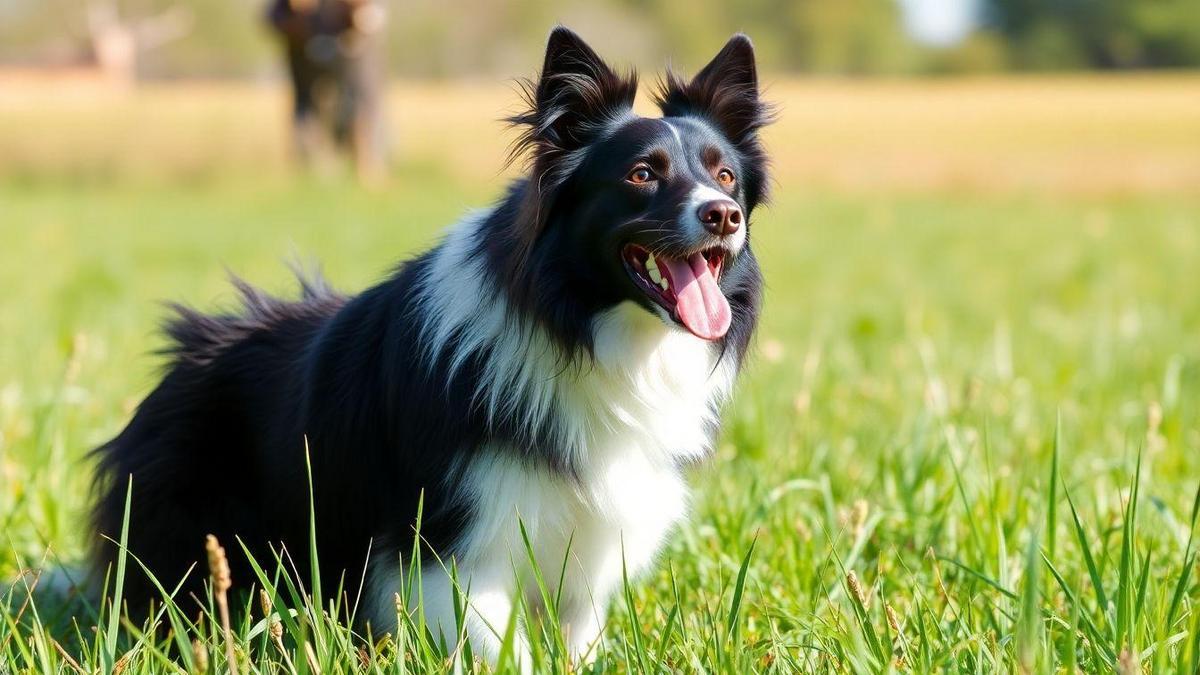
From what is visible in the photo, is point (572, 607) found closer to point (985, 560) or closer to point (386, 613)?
point (386, 613)

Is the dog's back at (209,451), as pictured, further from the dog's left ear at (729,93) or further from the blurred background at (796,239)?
the dog's left ear at (729,93)

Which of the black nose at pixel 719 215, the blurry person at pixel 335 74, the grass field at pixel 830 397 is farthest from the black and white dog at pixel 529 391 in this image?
the blurry person at pixel 335 74

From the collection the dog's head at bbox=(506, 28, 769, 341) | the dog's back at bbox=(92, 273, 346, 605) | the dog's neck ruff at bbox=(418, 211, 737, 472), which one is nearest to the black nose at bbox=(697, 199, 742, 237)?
the dog's head at bbox=(506, 28, 769, 341)

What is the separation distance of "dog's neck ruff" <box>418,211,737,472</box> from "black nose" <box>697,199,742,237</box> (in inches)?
11.2

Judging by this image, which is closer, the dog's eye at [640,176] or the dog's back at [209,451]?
the dog's eye at [640,176]

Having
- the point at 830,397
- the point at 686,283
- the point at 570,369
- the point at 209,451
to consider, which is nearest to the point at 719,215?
the point at 686,283

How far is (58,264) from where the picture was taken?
11.4 metres

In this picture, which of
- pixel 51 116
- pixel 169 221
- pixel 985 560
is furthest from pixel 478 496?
pixel 51 116

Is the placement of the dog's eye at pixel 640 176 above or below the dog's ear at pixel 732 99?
below

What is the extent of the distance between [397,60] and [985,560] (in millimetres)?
77365

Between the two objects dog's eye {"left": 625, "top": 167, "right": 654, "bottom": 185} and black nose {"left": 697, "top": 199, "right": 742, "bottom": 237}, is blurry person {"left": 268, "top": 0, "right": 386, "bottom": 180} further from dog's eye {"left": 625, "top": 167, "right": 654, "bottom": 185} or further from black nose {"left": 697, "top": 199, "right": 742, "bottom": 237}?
black nose {"left": 697, "top": 199, "right": 742, "bottom": 237}

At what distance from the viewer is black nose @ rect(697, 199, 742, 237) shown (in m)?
3.00

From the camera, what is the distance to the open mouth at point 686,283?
3.08 metres

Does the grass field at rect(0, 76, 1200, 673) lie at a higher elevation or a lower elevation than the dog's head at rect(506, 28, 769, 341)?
lower
